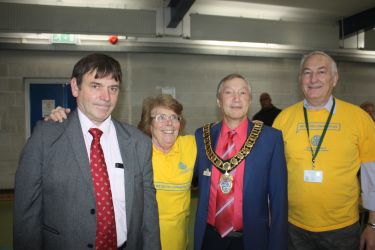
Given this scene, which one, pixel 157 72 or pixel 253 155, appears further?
pixel 157 72

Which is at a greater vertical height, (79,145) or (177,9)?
(177,9)

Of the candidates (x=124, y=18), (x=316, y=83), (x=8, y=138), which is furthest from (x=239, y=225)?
(x=8, y=138)

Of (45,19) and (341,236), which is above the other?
(45,19)

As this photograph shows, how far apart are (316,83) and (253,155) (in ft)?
2.44

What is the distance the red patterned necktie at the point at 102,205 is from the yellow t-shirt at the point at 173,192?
0.50 meters

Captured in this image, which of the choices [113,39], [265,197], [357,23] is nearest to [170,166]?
[265,197]

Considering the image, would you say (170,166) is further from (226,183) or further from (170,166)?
(226,183)

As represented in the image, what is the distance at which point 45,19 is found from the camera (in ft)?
16.9

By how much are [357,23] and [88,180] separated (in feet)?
23.7

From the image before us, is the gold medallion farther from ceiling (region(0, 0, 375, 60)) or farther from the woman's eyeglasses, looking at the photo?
ceiling (region(0, 0, 375, 60))

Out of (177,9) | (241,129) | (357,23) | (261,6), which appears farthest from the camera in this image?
(357,23)

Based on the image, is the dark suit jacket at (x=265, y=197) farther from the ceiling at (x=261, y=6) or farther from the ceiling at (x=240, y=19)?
the ceiling at (x=261, y=6)

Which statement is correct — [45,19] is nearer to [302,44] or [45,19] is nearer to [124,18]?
[124,18]

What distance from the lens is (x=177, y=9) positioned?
17.7 ft
